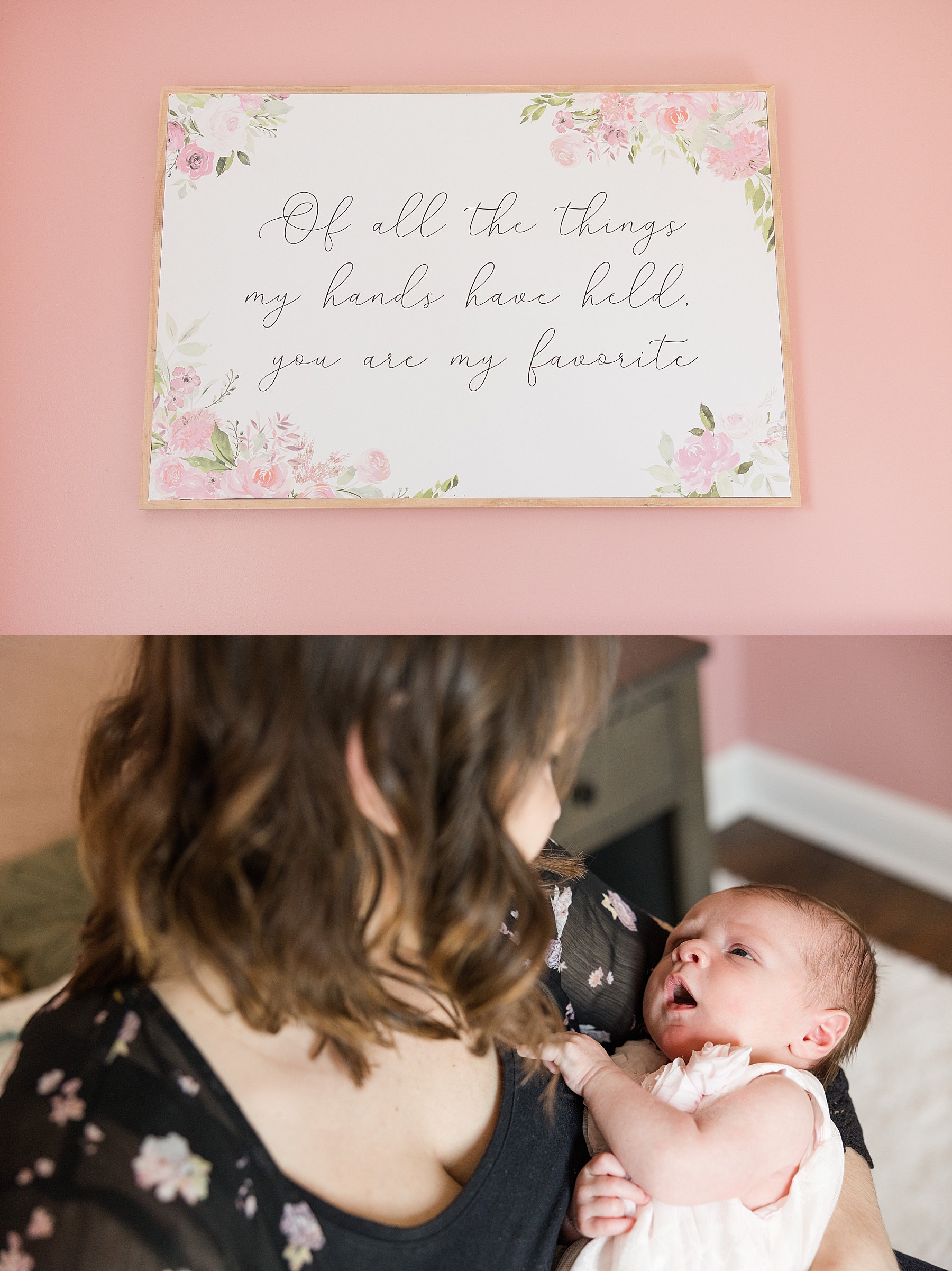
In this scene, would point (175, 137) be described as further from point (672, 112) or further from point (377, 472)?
point (672, 112)

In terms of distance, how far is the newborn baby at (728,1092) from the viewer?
0.69 m

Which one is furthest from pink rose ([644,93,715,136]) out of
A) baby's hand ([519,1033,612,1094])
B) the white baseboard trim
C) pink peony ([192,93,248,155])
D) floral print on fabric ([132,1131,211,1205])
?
floral print on fabric ([132,1131,211,1205])

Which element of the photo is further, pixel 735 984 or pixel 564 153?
pixel 564 153

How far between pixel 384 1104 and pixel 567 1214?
15cm

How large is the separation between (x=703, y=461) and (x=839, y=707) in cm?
29

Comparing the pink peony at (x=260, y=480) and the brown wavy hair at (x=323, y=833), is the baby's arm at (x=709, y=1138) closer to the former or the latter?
the brown wavy hair at (x=323, y=833)

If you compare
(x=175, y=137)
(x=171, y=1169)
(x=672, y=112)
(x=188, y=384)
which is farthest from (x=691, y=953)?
(x=175, y=137)

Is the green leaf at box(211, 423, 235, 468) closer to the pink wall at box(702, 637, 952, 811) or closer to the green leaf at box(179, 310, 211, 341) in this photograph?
the green leaf at box(179, 310, 211, 341)

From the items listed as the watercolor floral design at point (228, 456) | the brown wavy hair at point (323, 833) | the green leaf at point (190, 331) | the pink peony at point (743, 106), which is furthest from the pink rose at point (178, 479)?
the pink peony at point (743, 106)

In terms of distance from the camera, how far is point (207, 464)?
3.42 feet

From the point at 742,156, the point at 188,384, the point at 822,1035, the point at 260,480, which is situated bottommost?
the point at 822,1035

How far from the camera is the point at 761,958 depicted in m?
0.76

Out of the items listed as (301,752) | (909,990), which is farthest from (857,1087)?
(301,752)

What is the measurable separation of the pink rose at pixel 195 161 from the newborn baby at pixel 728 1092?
896 millimetres
